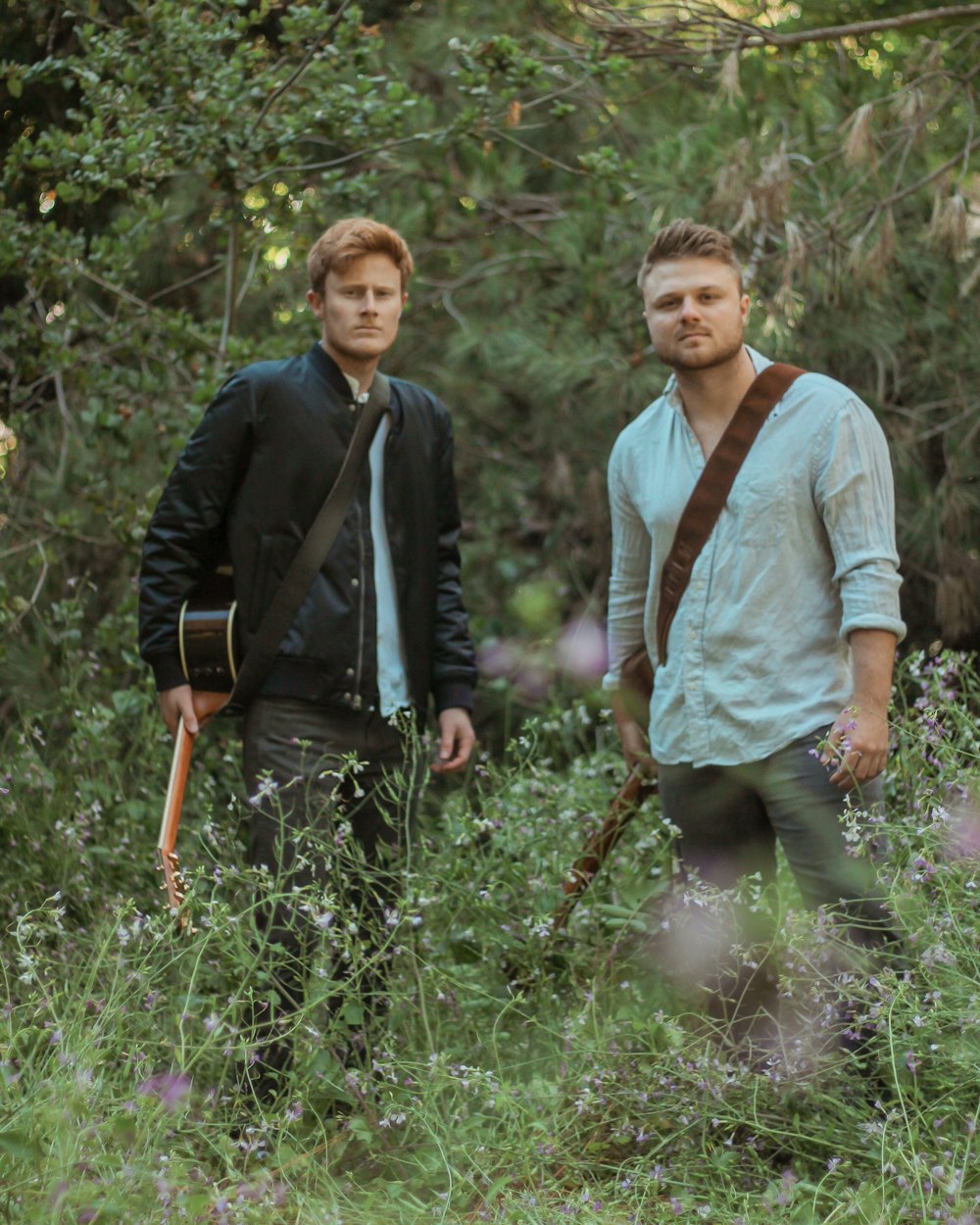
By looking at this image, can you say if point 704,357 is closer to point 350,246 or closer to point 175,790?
point 350,246

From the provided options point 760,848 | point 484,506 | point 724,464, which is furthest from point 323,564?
point 484,506

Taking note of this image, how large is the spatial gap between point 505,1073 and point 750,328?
2.80 metres

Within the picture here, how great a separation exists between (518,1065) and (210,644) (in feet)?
3.91

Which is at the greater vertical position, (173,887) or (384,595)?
(384,595)

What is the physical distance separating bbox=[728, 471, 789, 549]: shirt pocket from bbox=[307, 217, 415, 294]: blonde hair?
40.2 inches

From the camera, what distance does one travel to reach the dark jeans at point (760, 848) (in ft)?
10.1

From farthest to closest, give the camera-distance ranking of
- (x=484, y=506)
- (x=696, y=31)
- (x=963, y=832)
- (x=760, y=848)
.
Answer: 1. (x=484, y=506)
2. (x=696, y=31)
3. (x=760, y=848)
4. (x=963, y=832)

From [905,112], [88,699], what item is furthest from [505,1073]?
[905,112]

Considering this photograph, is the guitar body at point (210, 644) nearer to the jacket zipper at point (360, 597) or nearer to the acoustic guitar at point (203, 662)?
the acoustic guitar at point (203, 662)

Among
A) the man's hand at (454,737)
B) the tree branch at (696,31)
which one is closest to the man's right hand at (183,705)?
the man's hand at (454,737)

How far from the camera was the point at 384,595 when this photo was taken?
369 centimetres

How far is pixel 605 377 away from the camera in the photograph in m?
5.69

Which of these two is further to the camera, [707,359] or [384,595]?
[384,595]

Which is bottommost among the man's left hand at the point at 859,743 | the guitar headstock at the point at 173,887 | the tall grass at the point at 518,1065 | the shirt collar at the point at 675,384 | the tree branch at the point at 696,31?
the tall grass at the point at 518,1065
